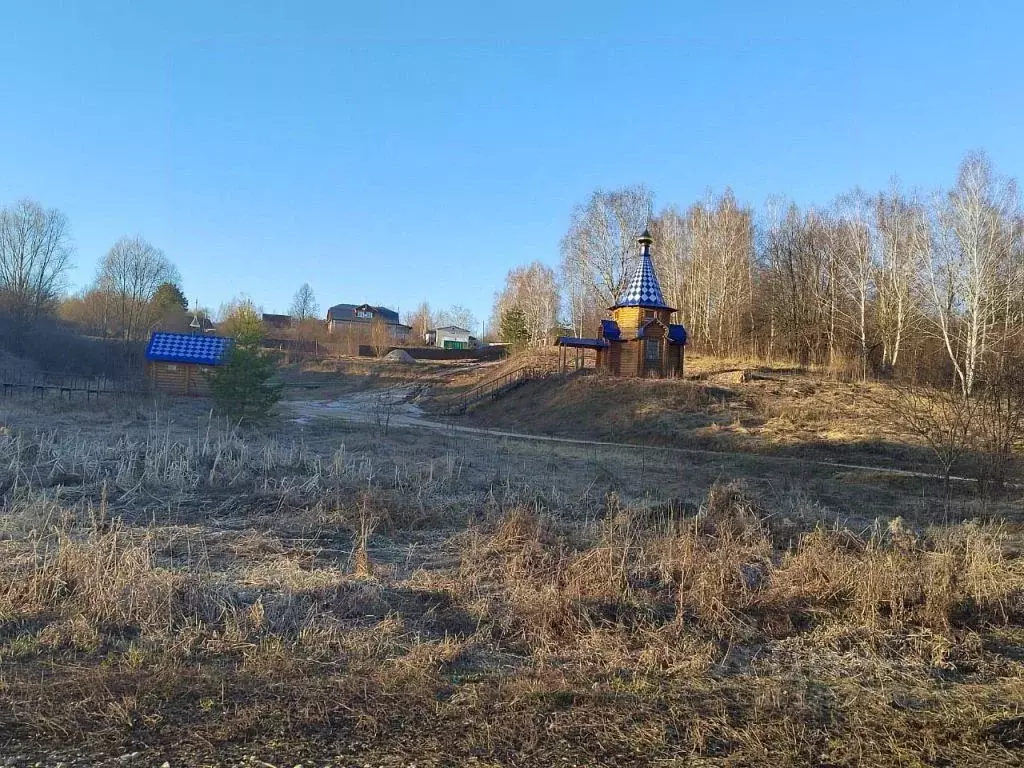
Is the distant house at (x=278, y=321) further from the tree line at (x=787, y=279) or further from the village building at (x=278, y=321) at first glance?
the tree line at (x=787, y=279)

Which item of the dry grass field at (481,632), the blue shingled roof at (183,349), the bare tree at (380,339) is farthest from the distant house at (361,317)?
the dry grass field at (481,632)

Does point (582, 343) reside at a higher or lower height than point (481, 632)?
higher

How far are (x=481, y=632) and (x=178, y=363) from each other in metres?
36.4

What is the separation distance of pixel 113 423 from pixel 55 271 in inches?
1655

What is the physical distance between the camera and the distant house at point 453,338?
86062mm

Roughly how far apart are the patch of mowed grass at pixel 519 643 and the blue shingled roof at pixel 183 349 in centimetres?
3124

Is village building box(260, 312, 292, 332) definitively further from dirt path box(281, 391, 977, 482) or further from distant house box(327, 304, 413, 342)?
dirt path box(281, 391, 977, 482)

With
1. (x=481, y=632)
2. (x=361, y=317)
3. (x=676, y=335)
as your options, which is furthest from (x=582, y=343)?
(x=361, y=317)

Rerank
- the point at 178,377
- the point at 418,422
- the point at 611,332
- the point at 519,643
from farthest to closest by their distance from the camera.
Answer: the point at 611,332 < the point at 178,377 < the point at 418,422 < the point at 519,643

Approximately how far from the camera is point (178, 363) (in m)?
36.5

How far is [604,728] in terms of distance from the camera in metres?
3.27

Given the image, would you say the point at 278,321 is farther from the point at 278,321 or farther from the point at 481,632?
the point at 481,632

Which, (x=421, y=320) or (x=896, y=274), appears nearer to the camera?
(x=896, y=274)

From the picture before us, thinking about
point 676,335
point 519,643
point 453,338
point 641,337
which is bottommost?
point 519,643
